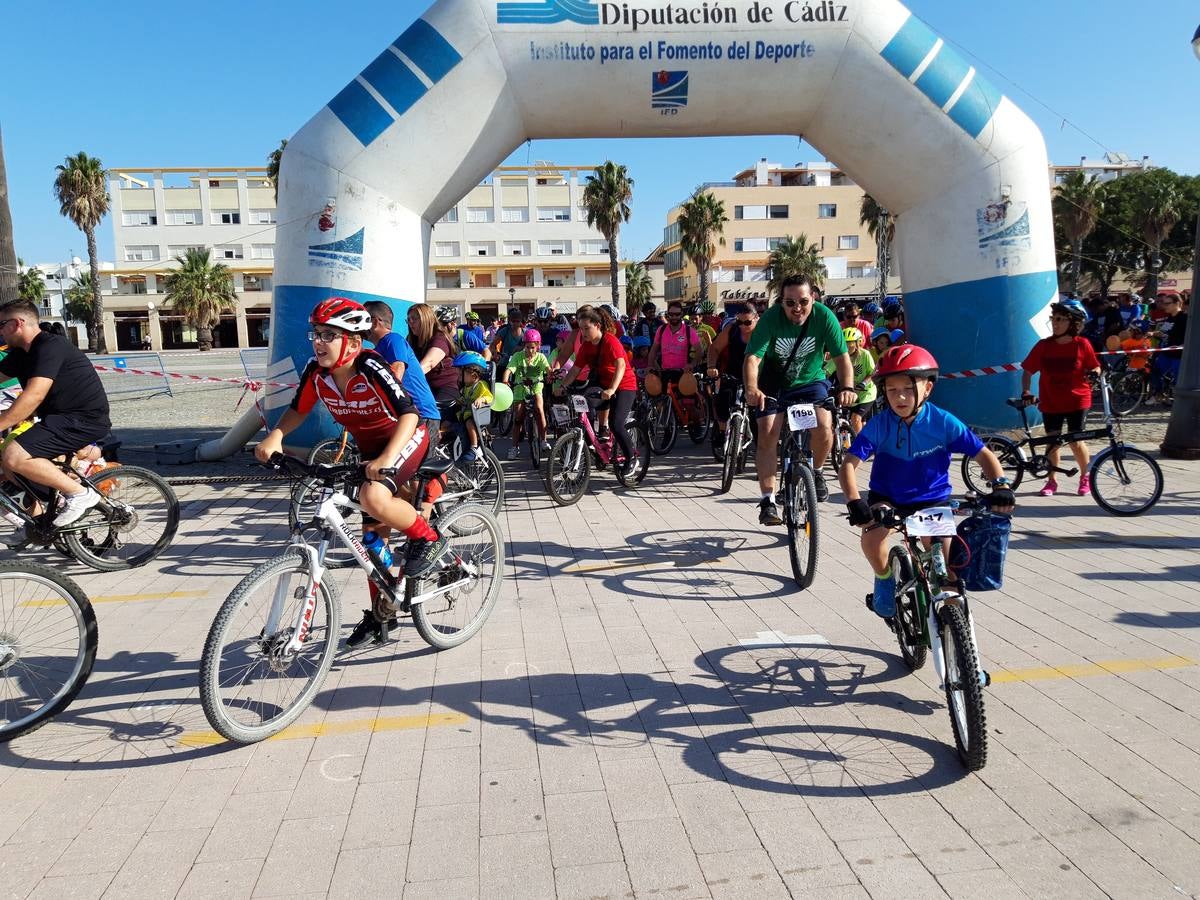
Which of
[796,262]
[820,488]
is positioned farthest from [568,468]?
[796,262]

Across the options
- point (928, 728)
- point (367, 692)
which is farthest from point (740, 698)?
point (367, 692)

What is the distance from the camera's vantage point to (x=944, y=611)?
3.29 metres

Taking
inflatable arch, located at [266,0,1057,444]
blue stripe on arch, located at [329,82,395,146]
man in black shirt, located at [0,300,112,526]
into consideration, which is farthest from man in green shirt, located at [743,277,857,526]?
blue stripe on arch, located at [329,82,395,146]

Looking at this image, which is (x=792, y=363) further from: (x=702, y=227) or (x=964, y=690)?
(x=702, y=227)

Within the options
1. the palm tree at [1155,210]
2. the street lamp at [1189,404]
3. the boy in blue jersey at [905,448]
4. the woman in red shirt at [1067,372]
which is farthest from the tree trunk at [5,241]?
the palm tree at [1155,210]

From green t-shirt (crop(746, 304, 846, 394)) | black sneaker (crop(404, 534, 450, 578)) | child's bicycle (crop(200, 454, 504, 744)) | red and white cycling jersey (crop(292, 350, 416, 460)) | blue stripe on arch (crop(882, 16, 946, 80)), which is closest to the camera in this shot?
child's bicycle (crop(200, 454, 504, 744))

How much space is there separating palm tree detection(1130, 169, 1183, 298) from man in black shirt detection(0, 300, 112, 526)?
49.9m

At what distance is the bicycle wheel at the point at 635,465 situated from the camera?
352 inches

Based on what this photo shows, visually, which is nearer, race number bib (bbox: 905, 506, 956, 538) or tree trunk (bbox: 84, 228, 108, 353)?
race number bib (bbox: 905, 506, 956, 538)

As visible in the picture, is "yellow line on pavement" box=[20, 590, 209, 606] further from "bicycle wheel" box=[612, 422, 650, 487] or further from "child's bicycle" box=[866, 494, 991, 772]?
"child's bicycle" box=[866, 494, 991, 772]

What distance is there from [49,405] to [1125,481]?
27.9 feet

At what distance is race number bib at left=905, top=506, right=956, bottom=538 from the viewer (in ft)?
10.9

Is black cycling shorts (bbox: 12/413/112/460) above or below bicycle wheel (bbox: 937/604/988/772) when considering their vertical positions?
above

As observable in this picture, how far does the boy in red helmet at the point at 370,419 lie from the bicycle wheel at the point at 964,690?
248 cm
